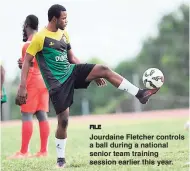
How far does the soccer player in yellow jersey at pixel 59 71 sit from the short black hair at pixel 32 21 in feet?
4.10

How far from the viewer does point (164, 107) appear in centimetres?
3400

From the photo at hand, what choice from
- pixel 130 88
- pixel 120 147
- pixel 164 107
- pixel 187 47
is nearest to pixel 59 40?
pixel 130 88

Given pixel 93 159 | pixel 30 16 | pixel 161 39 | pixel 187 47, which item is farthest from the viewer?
pixel 161 39

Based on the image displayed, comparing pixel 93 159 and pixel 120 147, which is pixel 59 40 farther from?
pixel 120 147

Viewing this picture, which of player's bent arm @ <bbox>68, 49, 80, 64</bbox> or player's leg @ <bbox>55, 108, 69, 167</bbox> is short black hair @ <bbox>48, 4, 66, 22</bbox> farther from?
player's leg @ <bbox>55, 108, 69, 167</bbox>

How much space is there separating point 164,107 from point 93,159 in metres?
27.1

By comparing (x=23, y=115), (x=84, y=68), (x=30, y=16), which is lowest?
(x=23, y=115)

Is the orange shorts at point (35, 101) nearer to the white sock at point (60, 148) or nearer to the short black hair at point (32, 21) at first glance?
the short black hair at point (32, 21)

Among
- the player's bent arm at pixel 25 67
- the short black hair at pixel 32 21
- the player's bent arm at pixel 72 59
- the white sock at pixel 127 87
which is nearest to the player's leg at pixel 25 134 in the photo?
the short black hair at pixel 32 21

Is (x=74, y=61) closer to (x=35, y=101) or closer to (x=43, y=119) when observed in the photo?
(x=35, y=101)

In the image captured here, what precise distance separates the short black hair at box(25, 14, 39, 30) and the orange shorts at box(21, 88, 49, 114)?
33.5 inches

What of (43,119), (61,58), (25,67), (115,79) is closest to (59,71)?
(61,58)

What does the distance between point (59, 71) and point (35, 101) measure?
5.43ft

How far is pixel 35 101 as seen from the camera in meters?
8.11
